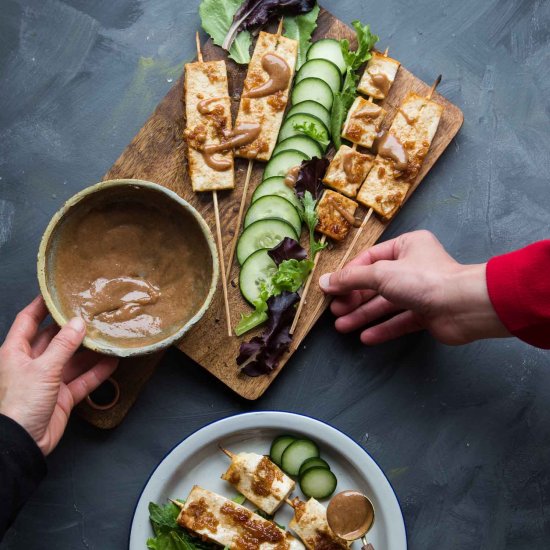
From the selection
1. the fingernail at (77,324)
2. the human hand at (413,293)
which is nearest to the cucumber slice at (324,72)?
the human hand at (413,293)

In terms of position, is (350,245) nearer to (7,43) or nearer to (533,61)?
(533,61)

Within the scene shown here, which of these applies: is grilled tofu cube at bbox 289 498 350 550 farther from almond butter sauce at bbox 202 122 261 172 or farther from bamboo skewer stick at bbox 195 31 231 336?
almond butter sauce at bbox 202 122 261 172

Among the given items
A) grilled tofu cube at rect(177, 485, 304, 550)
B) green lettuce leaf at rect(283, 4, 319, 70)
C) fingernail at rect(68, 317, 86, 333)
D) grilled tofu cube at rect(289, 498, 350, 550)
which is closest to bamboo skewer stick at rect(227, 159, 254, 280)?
green lettuce leaf at rect(283, 4, 319, 70)

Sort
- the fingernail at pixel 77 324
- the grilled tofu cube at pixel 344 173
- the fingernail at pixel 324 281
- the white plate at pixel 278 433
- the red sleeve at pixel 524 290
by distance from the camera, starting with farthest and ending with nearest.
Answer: the grilled tofu cube at pixel 344 173 < the fingernail at pixel 324 281 < the white plate at pixel 278 433 < the fingernail at pixel 77 324 < the red sleeve at pixel 524 290

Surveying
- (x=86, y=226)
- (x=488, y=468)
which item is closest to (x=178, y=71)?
(x=86, y=226)

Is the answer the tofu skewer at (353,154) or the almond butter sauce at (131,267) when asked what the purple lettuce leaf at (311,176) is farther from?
the almond butter sauce at (131,267)
